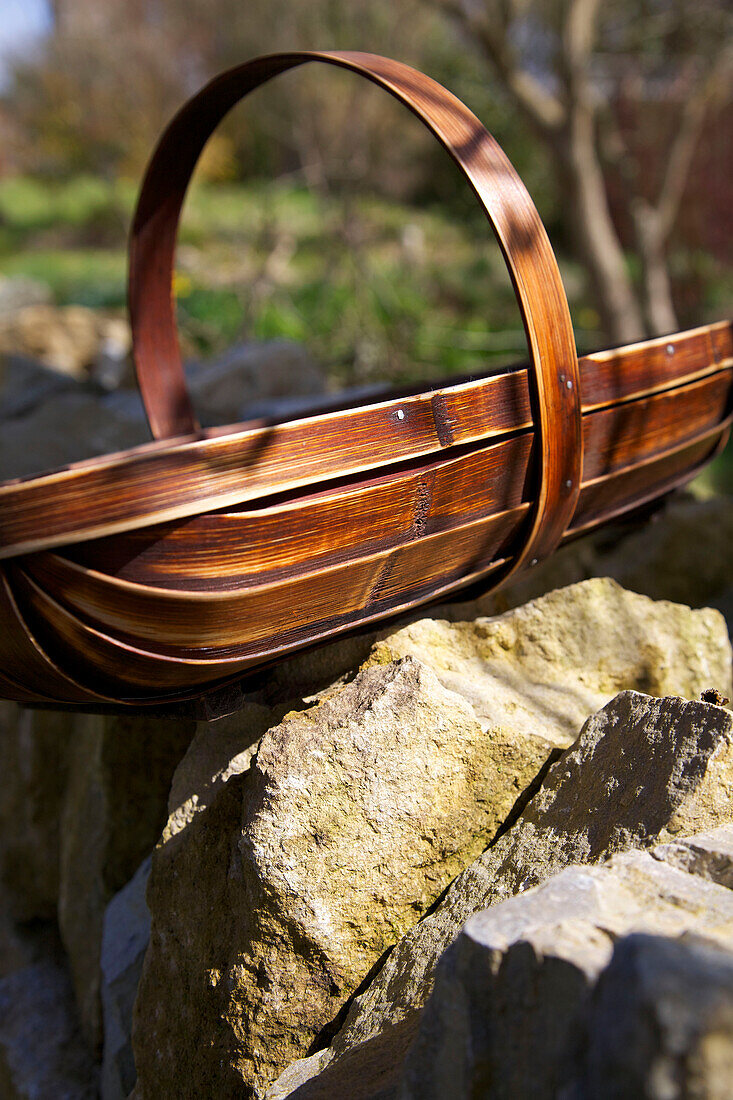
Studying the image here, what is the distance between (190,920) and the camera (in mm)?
1291

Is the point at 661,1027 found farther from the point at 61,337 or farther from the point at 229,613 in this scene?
the point at 61,337

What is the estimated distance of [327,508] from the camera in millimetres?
1145

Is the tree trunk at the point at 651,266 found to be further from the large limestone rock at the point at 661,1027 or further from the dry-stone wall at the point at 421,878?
the large limestone rock at the point at 661,1027

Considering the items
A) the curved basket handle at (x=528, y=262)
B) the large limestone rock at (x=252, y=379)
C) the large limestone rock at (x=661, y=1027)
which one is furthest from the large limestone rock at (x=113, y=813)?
the large limestone rock at (x=252, y=379)

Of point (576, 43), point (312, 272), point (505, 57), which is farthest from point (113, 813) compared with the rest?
point (312, 272)

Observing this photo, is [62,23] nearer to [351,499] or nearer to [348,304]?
[348,304]

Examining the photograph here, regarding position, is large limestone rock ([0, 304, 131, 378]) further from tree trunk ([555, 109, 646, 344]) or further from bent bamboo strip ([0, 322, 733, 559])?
bent bamboo strip ([0, 322, 733, 559])

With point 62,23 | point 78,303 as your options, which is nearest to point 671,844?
point 78,303

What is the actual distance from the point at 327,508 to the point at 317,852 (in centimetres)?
47

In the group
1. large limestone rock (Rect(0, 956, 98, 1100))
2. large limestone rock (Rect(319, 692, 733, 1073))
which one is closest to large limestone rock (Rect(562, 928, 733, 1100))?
large limestone rock (Rect(319, 692, 733, 1073))

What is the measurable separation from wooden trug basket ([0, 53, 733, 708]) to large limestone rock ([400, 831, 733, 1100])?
0.49 m

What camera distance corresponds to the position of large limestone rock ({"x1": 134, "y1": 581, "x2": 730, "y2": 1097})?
1.17 meters

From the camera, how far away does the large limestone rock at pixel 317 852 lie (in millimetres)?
1175

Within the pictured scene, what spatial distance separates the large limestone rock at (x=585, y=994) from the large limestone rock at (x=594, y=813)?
0.13 m
